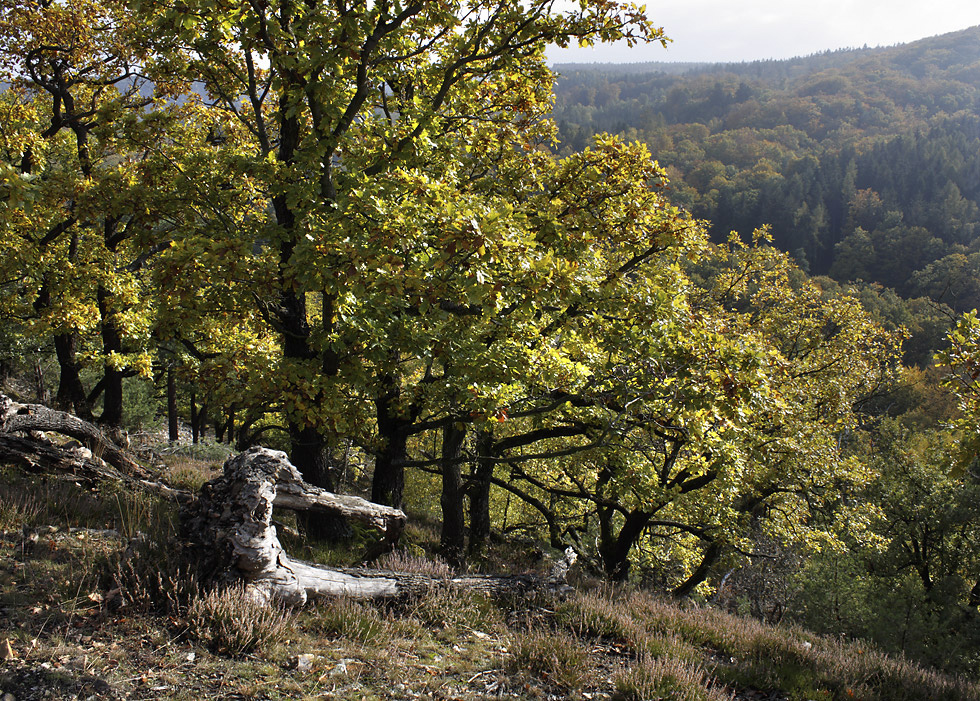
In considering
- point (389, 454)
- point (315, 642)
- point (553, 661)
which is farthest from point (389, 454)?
point (553, 661)

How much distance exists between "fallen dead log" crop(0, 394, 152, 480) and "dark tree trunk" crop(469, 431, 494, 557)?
6286mm

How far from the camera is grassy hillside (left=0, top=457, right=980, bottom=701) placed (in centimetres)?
443

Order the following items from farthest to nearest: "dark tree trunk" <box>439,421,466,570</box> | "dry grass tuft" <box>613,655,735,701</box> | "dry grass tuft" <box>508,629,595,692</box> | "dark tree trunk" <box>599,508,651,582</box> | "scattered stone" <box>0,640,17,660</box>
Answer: "dark tree trunk" <box>599,508,651,582</box> < "dark tree trunk" <box>439,421,466,570</box> < "dry grass tuft" <box>508,629,595,692</box> < "dry grass tuft" <box>613,655,735,701</box> < "scattered stone" <box>0,640,17,660</box>

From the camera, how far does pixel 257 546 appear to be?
5426 millimetres

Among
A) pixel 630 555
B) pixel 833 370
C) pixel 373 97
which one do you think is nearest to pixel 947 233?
pixel 833 370

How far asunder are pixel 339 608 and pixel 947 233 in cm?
14888

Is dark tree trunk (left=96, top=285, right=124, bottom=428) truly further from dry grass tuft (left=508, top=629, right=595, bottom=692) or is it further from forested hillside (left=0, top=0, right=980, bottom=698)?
dry grass tuft (left=508, top=629, right=595, bottom=692)

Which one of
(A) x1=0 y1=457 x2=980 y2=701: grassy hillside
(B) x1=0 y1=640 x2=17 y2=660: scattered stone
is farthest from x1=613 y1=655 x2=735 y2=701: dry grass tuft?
(B) x1=0 y1=640 x2=17 y2=660: scattered stone

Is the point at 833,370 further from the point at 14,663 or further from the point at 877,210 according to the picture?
the point at 877,210

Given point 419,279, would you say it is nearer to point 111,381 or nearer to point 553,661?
point 553,661

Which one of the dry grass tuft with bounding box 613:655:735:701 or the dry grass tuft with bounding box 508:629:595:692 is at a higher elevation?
the dry grass tuft with bounding box 508:629:595:692

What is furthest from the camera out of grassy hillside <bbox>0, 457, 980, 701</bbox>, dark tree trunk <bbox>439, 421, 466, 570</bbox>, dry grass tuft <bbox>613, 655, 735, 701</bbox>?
dark tree trunk <bbox>439, 421, 466, 570</bbox>

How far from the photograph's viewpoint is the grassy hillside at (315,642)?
14.5ft

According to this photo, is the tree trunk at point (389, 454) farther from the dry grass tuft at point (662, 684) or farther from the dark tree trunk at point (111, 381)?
the dark tree trunk at point (111, 381)
